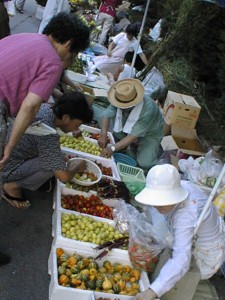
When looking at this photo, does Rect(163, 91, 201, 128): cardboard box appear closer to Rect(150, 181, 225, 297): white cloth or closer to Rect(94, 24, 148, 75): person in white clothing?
Rect(94, 24, 148, 75): person in white clothing

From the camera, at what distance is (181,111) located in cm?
562

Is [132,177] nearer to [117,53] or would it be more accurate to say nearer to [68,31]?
[68,31]

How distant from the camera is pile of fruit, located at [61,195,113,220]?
3.30m

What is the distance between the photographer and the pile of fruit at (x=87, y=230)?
292cm

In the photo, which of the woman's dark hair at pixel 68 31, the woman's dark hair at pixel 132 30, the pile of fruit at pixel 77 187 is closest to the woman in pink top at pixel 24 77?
the woman's dark hair at pixel 68 31

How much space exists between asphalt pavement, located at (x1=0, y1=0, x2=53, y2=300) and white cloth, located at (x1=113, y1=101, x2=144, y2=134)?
1.15 m

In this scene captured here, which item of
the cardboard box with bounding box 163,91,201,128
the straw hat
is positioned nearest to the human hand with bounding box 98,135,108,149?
the straw hat

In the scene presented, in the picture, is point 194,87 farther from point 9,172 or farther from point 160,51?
point 9,172

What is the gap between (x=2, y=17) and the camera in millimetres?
4727

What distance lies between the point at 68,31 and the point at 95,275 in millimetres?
1721

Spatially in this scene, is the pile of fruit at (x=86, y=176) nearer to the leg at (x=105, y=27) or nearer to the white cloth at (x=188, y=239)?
the white cloth at (x=188, y=239)

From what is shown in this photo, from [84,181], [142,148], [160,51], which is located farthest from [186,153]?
[160,51]

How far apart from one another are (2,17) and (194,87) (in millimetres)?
3696

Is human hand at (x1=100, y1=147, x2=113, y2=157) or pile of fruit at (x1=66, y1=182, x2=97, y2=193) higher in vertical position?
pile of fruit at (x1=66, y1=182, x2=97, y2=193)
